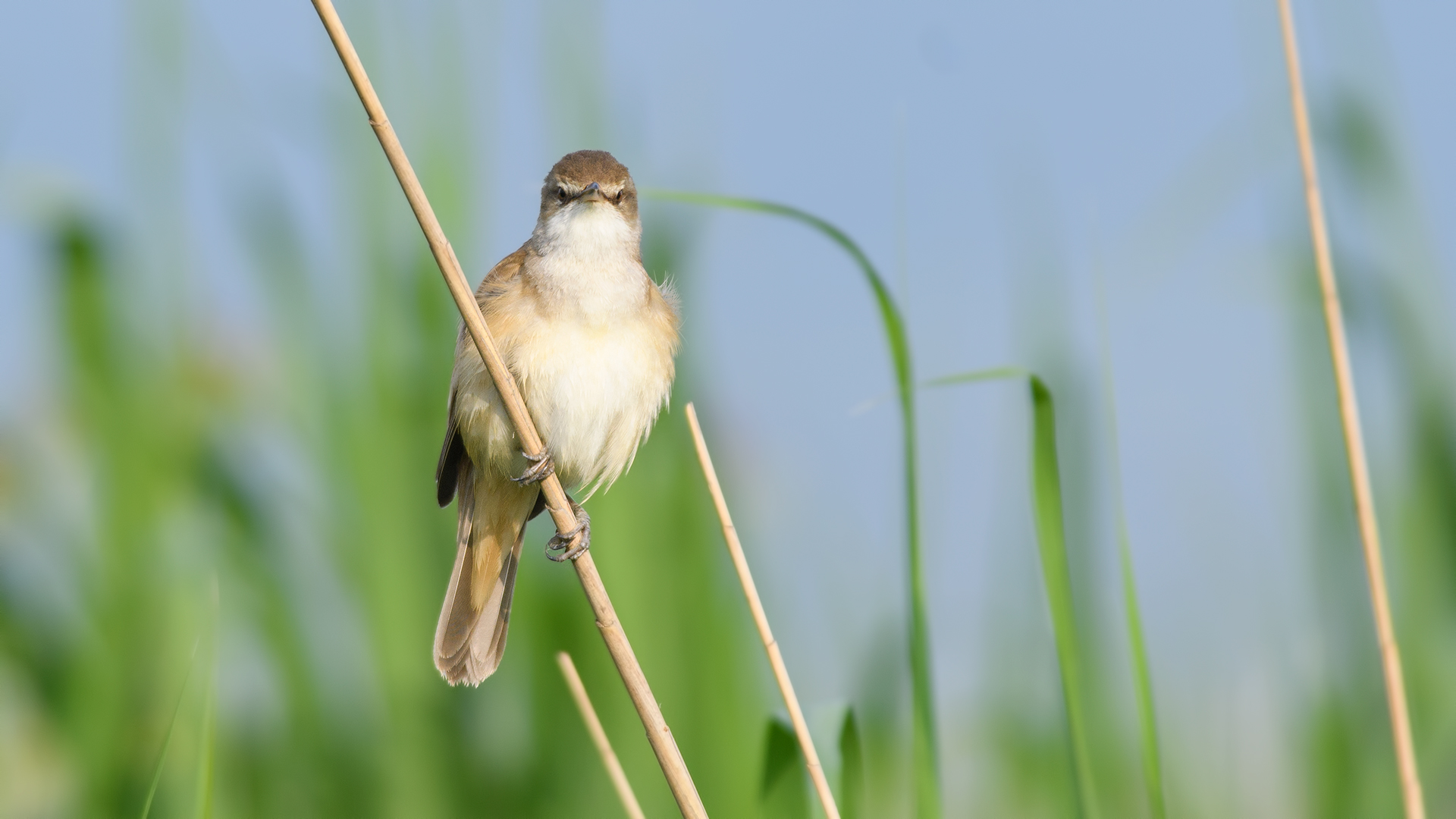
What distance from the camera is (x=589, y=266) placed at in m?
2.92

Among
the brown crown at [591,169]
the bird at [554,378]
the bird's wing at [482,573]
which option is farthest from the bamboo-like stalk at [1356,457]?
the bird's wing at [482,573]

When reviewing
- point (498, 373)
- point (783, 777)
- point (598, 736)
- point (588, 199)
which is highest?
point (588, 199)

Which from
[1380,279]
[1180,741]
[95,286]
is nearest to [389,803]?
[95,286]

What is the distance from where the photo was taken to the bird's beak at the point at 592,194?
2895mm

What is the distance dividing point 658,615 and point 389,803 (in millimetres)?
940

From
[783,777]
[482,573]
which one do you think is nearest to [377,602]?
[482,573]

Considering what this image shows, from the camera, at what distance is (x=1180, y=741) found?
3.80 meters

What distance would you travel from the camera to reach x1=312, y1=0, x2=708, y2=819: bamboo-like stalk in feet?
5.37

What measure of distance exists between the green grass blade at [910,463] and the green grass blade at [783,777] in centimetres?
29

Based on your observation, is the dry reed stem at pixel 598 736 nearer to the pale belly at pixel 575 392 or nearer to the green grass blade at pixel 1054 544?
the green grass blade at pixel 1054 544

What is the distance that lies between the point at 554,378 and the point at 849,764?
108 cm

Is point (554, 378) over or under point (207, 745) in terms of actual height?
over

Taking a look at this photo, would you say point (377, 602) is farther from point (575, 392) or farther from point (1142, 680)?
point (1142, 680)

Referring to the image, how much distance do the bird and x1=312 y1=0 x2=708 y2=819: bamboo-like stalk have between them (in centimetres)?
71
